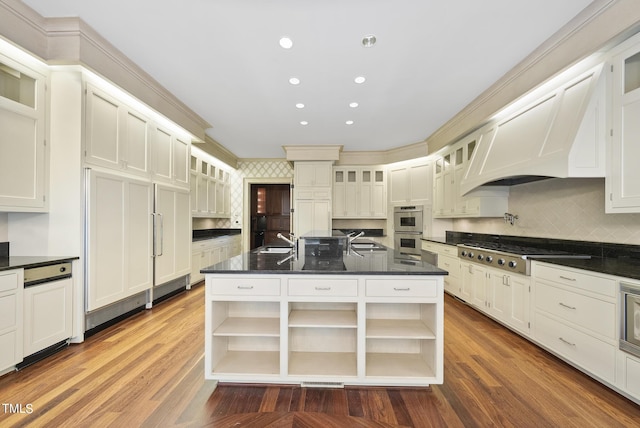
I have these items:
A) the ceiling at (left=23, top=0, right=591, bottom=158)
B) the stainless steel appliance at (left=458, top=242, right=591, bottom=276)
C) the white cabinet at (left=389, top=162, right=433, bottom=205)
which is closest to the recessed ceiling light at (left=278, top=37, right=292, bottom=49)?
the ceiling at (left=23, top=0, right=591, bottom=158)

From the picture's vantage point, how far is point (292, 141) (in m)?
5.38

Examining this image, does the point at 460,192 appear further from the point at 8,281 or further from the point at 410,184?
the point at 8,281

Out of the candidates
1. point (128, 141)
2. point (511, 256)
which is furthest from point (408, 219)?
point (128, 141)

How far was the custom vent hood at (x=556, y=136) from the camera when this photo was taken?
81.6 inches

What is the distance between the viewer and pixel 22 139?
222cm

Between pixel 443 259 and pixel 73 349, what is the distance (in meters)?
4.74

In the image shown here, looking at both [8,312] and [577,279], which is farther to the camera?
[577,279]

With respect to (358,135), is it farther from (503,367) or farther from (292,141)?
(503,367)

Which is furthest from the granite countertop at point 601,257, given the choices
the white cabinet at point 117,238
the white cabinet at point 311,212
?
the white cabinet at point 117,238

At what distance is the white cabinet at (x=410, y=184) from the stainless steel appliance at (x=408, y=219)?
152 mm

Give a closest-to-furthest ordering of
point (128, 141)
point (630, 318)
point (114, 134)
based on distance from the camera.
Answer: point (630, 318) → point (114, 134) → point (128, 141)

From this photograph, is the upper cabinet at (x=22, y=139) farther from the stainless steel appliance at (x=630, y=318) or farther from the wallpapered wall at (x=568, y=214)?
the wallpapered wall at (x=568, y=214)

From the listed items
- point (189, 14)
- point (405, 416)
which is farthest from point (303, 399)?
point (189, 14)

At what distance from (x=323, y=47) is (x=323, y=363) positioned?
8.89ft
